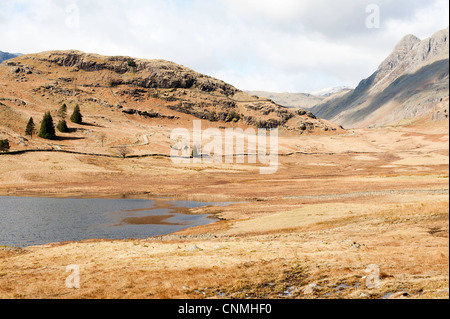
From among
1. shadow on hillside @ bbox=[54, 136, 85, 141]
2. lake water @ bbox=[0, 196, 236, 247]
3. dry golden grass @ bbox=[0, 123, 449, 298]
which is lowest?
lake water @ bbox=[0, 196, 236, 247]

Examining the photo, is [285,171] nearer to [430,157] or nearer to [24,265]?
[430,157]

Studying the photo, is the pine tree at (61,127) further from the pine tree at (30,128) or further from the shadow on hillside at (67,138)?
the pine tree at (30,128)

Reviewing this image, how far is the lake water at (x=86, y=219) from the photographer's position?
42.2m

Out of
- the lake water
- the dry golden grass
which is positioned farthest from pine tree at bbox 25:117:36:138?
the dry golden grass

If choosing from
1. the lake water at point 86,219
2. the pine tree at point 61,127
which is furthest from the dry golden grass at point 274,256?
the pine tree at point 61,127

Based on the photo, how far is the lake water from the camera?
42188 millimetres

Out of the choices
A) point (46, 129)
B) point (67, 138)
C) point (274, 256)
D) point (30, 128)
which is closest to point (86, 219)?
point (274, 256)

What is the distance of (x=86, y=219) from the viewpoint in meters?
51.1

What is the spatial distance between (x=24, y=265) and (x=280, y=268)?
64.6 ft

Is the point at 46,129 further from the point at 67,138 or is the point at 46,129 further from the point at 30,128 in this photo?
the point at 67,138

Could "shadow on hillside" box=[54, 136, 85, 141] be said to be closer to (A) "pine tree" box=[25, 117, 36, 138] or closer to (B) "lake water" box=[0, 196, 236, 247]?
(A) "pine tree" box=[25, 117, 36, 138]

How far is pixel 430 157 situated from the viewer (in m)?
125

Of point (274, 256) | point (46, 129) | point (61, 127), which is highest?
point (61, 127)
